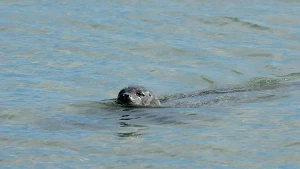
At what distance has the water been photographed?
11383 millimetres

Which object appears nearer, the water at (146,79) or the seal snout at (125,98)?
the water at (146,79)

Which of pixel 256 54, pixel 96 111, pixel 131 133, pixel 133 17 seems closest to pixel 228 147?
pixel 131 133

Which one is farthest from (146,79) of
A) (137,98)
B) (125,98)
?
(125,98)

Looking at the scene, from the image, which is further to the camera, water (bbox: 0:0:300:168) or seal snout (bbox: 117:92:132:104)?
seal snout (bbox: 117:92:132:104)

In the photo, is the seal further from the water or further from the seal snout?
the water

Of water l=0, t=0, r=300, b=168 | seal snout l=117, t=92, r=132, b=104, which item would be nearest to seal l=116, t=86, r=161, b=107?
seal snout l=117, t=92, r=132, b=104

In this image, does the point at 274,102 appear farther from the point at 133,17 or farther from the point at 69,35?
the point at 133,17

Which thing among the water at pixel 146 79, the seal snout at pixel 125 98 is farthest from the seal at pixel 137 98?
the water at pixel 146 79

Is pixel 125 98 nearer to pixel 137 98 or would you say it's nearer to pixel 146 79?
pixel 137 98

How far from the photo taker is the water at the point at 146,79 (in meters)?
11.4

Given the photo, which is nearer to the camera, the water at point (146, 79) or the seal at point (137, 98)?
the water at point (146, 79)

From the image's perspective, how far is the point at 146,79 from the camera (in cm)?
1734

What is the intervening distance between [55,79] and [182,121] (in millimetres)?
4349

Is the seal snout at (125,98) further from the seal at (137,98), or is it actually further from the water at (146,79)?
the water at (146,79)
